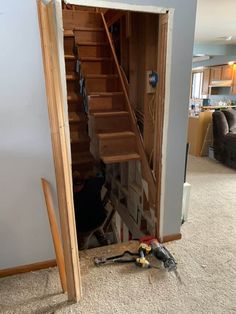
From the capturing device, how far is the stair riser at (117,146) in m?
2.60

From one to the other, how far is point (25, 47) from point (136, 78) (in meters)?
1.56

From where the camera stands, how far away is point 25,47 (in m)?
1.44

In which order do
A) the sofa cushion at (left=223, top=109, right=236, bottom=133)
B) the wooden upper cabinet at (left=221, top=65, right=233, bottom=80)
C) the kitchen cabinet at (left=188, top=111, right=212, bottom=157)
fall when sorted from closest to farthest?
1. the sofa cushion at (left=223, top=109, right=236, bottom=133)
2. the kitchen cabinet at (left=188, top=111, right=212, bottom=157)
3. the wooden upper cabinet at (left=221, top=65, right=233, bottom=80)

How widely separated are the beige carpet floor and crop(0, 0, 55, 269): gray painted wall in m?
0.24

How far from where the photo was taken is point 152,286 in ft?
5.50

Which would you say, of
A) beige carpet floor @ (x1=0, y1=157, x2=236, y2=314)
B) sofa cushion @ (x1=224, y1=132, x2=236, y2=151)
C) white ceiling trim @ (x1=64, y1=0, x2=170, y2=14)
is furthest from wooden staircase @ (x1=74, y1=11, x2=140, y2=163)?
sofa cushion @ (x1=224, y1=132, x2=236, y2=151)

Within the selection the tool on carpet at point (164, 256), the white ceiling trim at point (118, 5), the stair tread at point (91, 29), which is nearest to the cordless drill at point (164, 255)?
the tool on carpet at point (164, 256)

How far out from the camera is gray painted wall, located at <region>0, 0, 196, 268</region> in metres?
1.42

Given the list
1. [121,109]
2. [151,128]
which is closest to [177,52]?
[151,128]

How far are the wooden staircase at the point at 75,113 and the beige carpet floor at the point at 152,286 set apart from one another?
5.12 feet

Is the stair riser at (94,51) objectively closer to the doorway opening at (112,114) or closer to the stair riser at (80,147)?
the doorway opening at (112,114)

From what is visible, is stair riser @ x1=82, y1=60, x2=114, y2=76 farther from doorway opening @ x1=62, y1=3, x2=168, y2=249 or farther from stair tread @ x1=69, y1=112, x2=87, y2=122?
stair tread @ x1=69, y1=112, x2=87, y2=122

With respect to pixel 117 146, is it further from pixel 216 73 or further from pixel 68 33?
pixel 216 73

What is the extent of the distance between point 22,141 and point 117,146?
4.05ft
